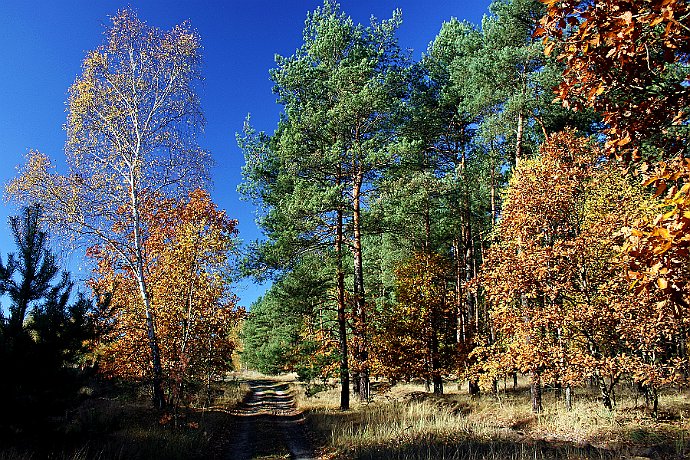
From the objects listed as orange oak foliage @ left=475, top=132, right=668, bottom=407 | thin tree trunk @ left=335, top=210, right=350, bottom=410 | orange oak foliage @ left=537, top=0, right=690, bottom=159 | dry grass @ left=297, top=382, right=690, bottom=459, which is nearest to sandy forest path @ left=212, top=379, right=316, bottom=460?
dry grass @ left=297, top=382, right=690, bottom=459

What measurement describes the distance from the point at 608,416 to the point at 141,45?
18793mm

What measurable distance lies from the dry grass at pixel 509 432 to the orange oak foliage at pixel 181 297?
16.3 feet

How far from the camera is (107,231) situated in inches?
518

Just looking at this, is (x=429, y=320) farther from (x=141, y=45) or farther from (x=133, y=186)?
(x=141, y=45)

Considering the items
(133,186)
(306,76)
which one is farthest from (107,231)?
(306,76)

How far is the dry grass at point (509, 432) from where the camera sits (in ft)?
27.9

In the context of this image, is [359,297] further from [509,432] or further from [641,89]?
[641,89]

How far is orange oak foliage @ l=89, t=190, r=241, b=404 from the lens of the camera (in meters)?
13.7

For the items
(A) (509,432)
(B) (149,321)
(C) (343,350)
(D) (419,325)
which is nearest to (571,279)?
(A) (509,432)

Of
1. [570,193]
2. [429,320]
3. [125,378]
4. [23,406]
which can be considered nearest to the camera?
[23,406]

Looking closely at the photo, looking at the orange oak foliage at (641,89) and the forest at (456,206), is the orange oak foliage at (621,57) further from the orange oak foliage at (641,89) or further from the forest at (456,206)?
the forest at (456,206)

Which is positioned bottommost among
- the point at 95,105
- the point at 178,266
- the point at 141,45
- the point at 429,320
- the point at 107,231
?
the point at 429,320

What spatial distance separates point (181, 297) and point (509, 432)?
11178mm

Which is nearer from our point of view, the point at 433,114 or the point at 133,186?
the point at 133,186
